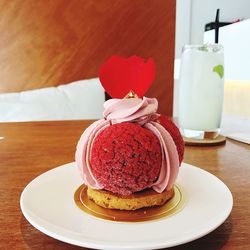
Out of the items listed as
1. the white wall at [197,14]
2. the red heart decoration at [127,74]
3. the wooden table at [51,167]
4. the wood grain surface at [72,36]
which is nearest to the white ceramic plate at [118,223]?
the wooden table at [51,167]

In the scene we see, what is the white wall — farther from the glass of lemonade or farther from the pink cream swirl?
the pink cream swirl

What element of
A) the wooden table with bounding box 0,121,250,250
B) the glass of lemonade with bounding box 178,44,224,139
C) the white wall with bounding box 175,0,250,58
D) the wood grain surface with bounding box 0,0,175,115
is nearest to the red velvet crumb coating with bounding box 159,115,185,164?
the wooden table with bounding box 0,121,250,250

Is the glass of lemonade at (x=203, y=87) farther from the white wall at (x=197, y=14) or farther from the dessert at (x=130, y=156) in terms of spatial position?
the white wall at (x=197, y=14)

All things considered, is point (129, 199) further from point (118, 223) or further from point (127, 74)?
point (127, 74)

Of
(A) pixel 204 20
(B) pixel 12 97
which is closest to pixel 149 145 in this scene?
(B) pixel 12 97

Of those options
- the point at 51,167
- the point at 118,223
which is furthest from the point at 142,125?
the point at 51,167

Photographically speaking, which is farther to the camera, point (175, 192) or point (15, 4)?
point (15, 4)

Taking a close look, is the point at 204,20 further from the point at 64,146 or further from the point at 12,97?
the point at 64,146
